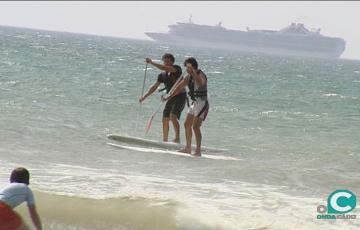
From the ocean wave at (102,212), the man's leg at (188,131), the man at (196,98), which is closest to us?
the ocean wave at (102,212)

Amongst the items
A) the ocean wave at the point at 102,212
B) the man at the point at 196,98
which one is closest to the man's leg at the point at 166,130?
the man at the point at 196,98

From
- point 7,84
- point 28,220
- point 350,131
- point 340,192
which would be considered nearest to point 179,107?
point 340,192

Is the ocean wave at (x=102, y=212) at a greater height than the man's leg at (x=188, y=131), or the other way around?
the man's leg at (x=188, y=131)

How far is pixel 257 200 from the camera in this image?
737 cm

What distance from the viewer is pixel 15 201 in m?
4.75

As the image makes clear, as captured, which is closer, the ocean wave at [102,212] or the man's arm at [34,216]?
the man's arm at [34,216]

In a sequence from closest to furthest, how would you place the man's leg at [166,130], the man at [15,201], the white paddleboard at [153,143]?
the man at [15,201]
the white paddleboard at [153,143]
the man's leg at [166,130]

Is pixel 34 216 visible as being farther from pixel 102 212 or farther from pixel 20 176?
pixel 102 212

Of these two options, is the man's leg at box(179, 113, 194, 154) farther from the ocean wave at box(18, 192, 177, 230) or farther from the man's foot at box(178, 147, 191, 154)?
the ocean wave at box(18, 192, 177, 230)

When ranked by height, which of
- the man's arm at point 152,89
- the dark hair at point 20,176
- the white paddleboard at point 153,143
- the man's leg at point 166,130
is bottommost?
the white paddleboard at point 153,143

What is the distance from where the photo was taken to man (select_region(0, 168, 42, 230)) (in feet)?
15.1

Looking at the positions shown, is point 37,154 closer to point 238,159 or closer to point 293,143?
point 238,159

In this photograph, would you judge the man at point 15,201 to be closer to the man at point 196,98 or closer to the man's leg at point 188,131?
the man at point 196,98

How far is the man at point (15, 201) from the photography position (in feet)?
15.1
